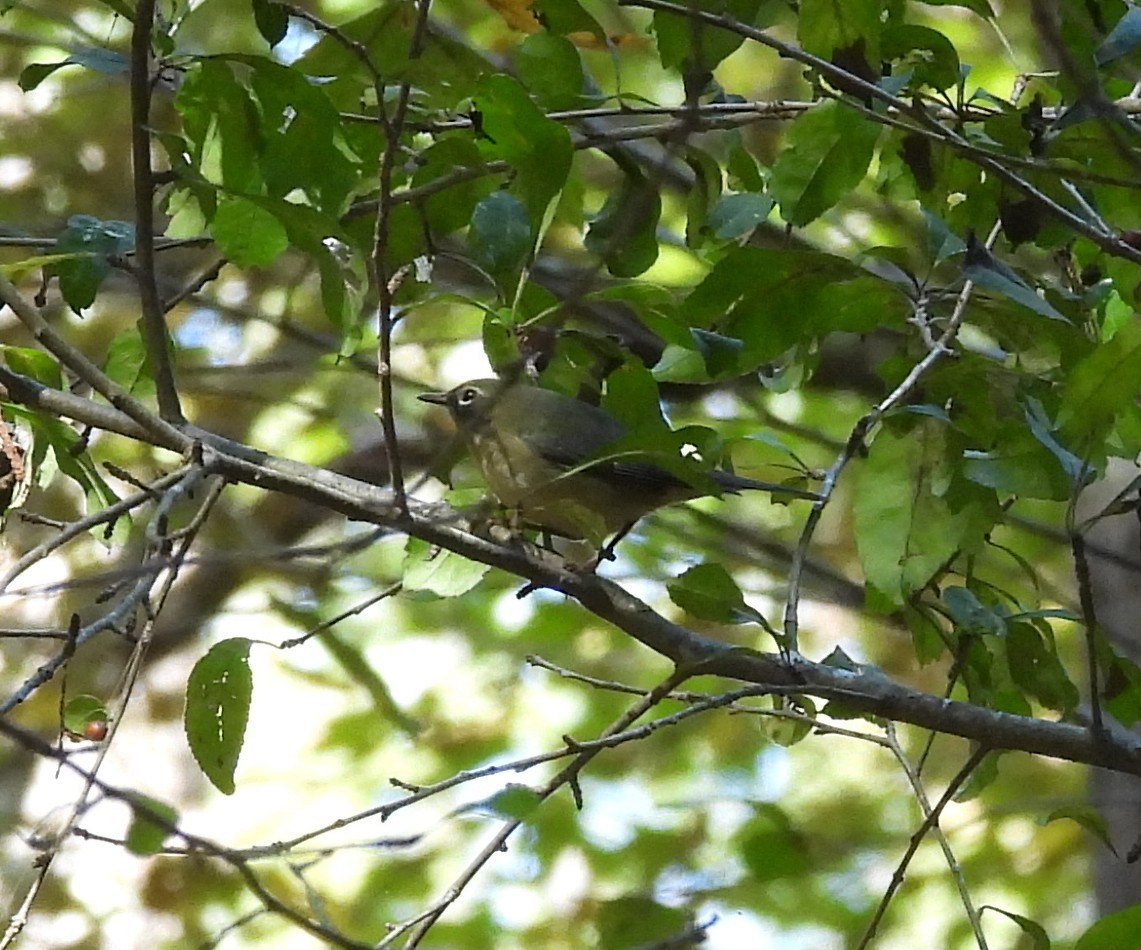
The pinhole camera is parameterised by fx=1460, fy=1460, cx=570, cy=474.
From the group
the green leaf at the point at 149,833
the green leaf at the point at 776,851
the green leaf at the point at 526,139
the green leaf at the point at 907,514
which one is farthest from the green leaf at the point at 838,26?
the green leaf at the point at 776,851

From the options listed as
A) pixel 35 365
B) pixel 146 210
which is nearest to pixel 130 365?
pixel 35 365

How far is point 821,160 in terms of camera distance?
2252mm

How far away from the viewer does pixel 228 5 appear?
200 inches

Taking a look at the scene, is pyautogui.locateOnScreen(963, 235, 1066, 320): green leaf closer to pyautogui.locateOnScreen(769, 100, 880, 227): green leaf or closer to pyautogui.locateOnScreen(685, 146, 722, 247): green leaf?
pyautogui.locateOnScreen(769, 100, 880, 227): green leaf

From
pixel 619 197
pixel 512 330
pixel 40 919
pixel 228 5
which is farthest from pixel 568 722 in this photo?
pixel 512 330

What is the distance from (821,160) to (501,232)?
512 mm

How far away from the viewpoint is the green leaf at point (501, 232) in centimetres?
217

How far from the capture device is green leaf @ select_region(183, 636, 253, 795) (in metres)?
2.17

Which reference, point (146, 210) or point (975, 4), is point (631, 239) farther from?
point (146, 210)

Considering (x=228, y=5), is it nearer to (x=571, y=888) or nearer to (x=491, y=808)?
(x=571, y=888)

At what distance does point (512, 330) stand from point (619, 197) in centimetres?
62

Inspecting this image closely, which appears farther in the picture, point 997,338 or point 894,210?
point 894,210

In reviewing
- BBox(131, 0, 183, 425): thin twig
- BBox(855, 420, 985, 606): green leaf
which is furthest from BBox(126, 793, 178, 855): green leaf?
BBox(855, 420, 985, 606): green leaf

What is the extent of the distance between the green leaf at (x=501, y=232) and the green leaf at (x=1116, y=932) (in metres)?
1.31
